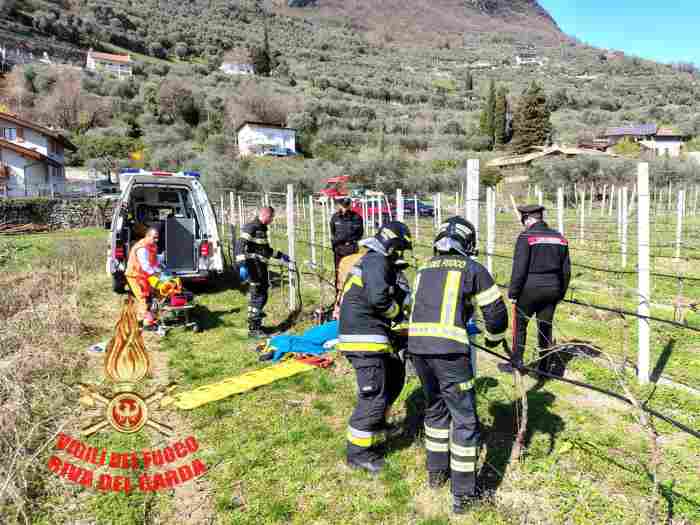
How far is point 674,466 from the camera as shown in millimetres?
3090

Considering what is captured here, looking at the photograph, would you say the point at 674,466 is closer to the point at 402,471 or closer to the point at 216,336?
the point at 402,471

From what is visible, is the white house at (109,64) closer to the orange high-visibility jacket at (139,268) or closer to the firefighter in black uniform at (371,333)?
the orange high-visibility jacket at (139,268)

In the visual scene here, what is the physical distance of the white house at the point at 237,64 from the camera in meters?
77.9

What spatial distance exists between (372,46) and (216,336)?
5863 inches

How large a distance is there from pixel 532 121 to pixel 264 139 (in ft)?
92.2

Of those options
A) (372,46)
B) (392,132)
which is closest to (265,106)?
(392,132)

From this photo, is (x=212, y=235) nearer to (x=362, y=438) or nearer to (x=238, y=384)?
(x=238, y=384)

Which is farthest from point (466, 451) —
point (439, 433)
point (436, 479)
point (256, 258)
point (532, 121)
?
point (532, 121)

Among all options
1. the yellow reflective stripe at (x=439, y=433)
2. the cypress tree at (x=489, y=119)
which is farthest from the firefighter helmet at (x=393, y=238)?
the cypress tree at (x=489, y=119)

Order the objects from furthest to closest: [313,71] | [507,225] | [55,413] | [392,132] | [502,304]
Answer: [313,71] → [392,132] → [507,225] → [55,413] → [502,304]

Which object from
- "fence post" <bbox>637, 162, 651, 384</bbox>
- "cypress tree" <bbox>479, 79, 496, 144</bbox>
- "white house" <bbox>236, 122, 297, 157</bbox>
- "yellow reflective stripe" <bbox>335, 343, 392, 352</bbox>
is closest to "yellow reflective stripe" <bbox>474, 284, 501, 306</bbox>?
"yellow reflective stripe" <bbox>335, 343, 392, 352</bbox>

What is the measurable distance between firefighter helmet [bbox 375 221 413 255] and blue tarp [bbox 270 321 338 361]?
254 cm

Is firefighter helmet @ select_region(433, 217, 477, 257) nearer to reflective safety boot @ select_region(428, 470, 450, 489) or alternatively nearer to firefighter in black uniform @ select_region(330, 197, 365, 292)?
reflective safety boot @ select_region(428, 470, 450, 489)

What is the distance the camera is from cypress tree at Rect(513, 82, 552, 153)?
4781 cm
